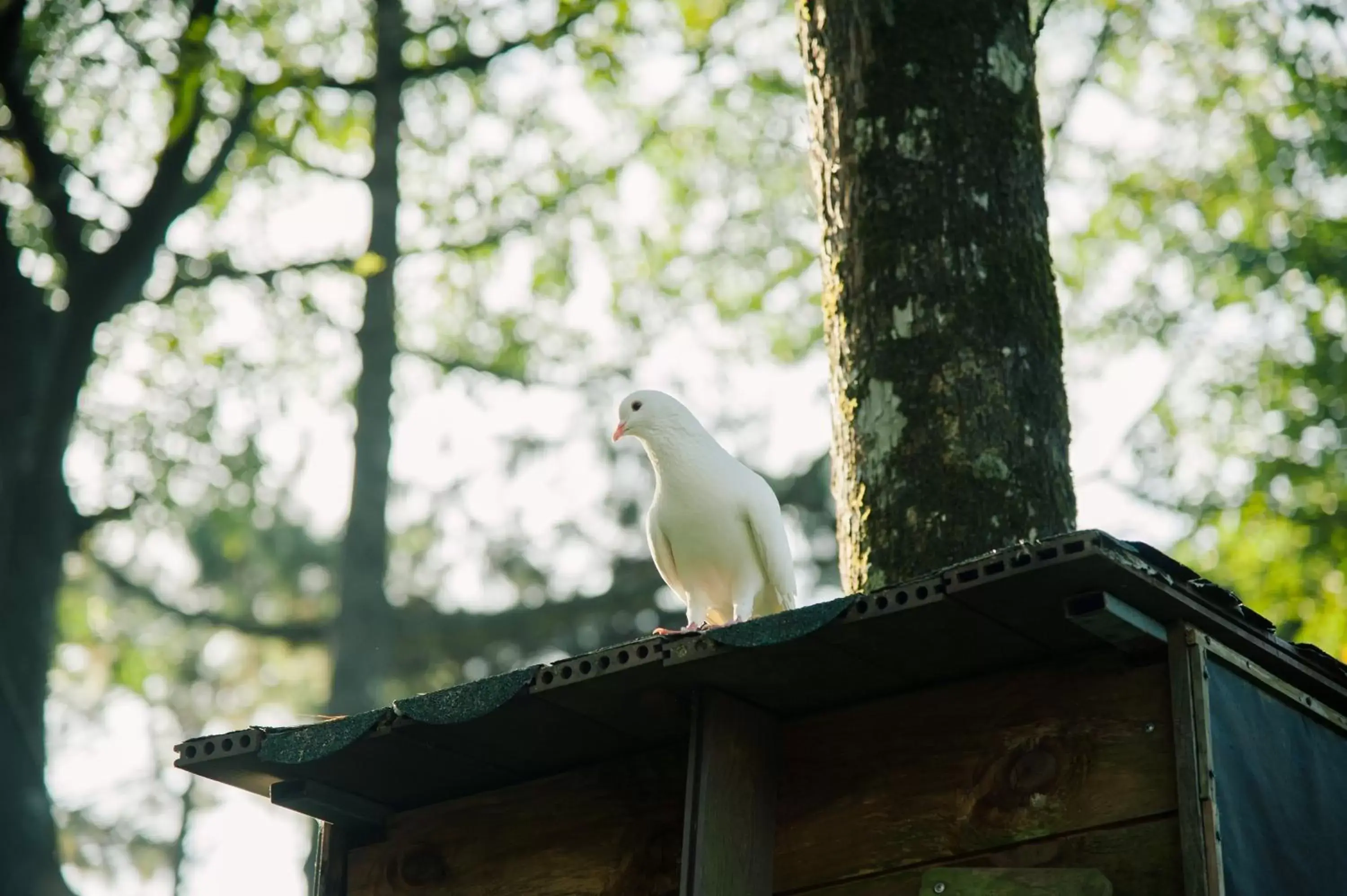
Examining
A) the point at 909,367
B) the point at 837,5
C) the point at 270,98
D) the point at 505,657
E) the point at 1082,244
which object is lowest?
the point at 909,367

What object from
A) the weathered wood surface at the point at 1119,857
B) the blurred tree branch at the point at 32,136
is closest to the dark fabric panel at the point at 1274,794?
the weathered wood surface at the point at 1119,857

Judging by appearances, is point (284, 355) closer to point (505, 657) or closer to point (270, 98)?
point (505, 657)

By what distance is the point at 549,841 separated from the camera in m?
4.25

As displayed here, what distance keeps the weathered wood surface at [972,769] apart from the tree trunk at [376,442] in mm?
10509

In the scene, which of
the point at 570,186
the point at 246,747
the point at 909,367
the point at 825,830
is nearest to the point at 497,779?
the point at 246,747

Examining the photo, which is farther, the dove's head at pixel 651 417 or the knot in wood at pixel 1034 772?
the dove's head at pixel 651 417

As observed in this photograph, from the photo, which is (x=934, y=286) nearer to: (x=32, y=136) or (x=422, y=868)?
(x=422, y=868)

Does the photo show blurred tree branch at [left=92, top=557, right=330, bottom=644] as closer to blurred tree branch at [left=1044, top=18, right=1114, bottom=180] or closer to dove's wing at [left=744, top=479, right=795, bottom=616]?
blurred tree branch at [left=1044, top=18, right=1114, bottom=180]

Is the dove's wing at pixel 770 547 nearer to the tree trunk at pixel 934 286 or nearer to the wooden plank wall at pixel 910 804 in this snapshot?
the tree trunk at pixel 934 286

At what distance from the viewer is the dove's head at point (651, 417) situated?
5.34 meters

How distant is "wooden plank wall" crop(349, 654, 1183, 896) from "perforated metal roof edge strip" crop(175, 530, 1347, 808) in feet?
0.35

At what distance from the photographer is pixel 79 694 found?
2038cm

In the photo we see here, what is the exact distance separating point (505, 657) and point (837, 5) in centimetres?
1162

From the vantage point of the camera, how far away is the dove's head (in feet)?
17.5
